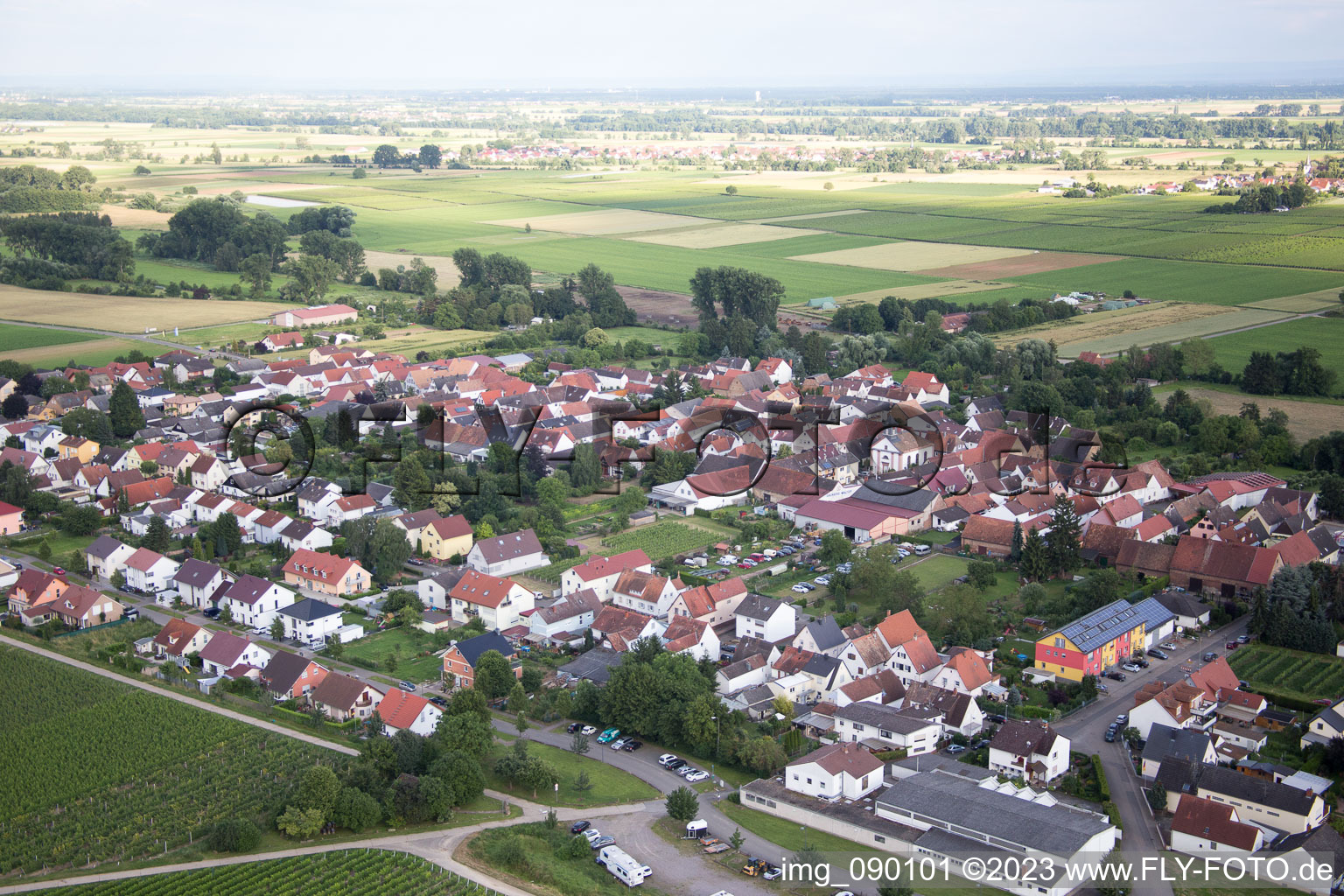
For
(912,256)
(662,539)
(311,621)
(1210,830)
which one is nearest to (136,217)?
(912,256)

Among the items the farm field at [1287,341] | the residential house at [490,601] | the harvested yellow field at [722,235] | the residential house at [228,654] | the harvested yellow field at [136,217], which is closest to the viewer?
the residential house at [228,654]

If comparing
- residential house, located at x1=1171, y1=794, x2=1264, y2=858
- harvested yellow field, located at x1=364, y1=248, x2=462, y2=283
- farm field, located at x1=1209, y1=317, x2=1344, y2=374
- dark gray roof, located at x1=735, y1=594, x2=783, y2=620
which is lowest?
residential house, located at x1=1171, y1=794, x2=1264, y2=858

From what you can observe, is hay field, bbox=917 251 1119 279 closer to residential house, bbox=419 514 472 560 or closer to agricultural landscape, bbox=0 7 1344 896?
agricultural landscape, bbox=0 7 1344 896

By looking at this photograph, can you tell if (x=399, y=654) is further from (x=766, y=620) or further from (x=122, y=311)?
(x=122, y=311)

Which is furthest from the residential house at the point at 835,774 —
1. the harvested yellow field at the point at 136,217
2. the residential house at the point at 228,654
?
the harvested yellow field at the point at 136,217

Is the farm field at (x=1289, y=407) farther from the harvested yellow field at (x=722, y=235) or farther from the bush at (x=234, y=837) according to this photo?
the harvested yellow field at (x=722, y=235)

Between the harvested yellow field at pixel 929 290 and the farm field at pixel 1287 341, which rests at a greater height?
the harvested yellow field at pixel 929 290

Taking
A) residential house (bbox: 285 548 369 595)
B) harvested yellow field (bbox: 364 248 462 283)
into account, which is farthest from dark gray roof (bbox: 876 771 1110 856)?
harvested yellow field (bbox: 364 248 462 283)
